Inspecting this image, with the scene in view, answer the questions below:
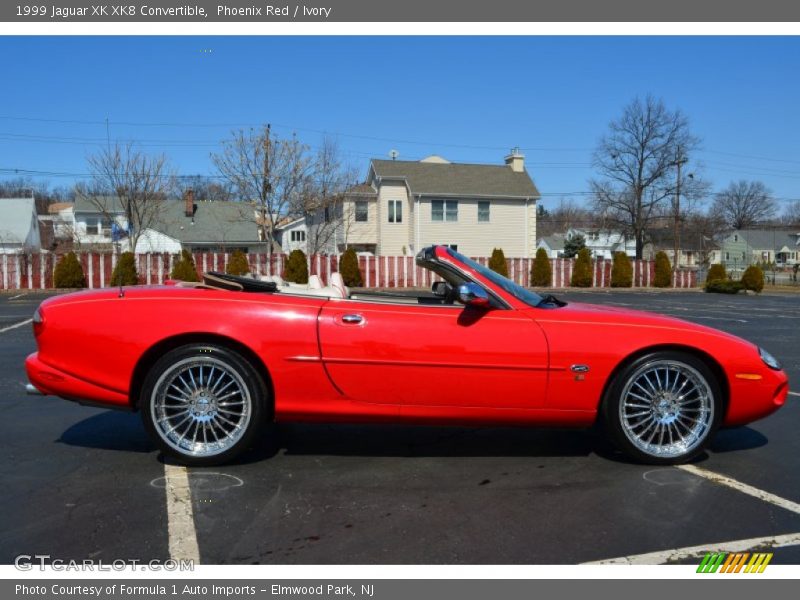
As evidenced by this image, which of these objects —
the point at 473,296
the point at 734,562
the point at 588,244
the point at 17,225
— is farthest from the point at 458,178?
the point at 588,244

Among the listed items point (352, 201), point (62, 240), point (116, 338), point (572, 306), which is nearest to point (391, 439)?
point (572, 306)

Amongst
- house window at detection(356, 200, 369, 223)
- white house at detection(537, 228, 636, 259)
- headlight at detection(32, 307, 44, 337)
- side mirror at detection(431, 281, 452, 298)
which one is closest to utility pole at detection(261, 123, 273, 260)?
house window at detection(356, 200, 369, 223)

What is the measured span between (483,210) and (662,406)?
118 ft

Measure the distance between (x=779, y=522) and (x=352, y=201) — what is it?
36201 millimetres

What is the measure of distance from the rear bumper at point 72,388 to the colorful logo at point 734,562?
3.31 meters

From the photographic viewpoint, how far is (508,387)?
13.5 feet

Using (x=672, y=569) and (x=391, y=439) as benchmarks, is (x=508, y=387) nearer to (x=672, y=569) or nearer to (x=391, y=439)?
(x=391, y=439)

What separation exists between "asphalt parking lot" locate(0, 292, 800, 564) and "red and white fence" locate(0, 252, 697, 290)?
70.7 feet

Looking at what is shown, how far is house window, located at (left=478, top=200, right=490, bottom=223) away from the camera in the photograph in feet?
130

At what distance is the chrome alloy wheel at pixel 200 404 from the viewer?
13.4 feet

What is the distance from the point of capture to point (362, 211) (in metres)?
39.9

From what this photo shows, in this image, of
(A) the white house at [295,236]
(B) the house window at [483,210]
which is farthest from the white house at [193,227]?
(B) the house window at [483,210]

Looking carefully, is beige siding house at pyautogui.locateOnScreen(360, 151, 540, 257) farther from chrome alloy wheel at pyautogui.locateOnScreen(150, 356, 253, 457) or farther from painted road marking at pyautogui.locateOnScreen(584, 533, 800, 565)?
painted road marking at pyautogui.locateOnScreen(584, 533, 800, 565)
